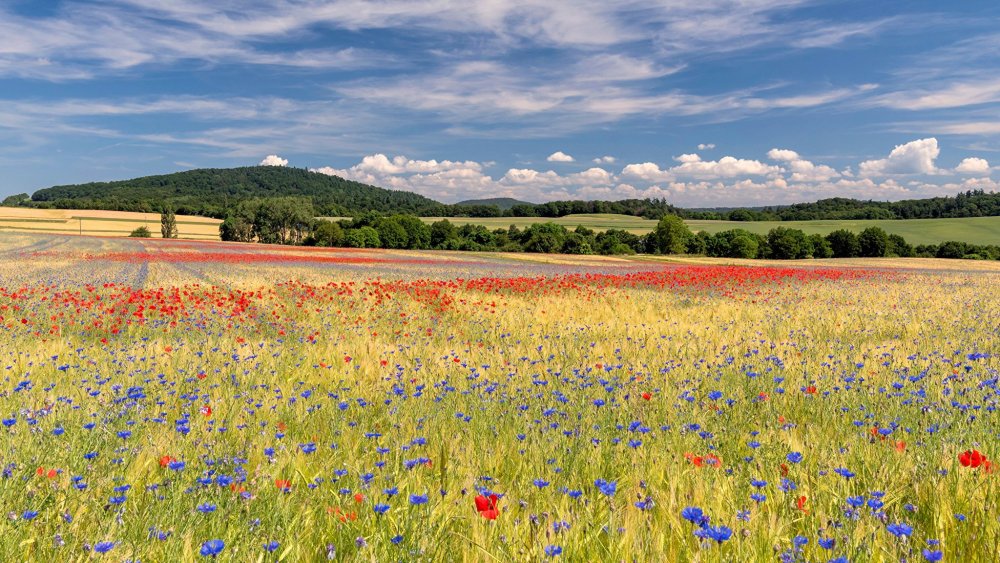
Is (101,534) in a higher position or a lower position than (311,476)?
higher

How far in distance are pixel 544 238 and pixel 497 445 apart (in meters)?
100

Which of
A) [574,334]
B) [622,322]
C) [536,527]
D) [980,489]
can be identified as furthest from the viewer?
[622,322]

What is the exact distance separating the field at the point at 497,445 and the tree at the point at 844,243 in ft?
316

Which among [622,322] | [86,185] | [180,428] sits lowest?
[622,322]

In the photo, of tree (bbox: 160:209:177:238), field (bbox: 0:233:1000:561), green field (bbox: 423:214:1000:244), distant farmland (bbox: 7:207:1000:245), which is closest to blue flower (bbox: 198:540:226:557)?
field (bbox: 0:233:1000:561)

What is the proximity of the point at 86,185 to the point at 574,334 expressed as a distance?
243 meters

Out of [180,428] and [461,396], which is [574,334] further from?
[180,428]

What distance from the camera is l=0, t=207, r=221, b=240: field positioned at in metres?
97.1

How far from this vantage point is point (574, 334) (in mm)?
8984

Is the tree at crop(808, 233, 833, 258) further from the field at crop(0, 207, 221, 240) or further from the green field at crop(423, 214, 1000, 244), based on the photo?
the field at crop(0, 207, 221, 240)

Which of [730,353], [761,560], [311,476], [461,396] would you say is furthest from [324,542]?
[730,353]

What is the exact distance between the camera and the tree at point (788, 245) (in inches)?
3580

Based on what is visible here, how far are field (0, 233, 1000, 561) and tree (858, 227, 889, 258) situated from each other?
9598 cm

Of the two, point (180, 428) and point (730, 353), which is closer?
point (180, 428)
